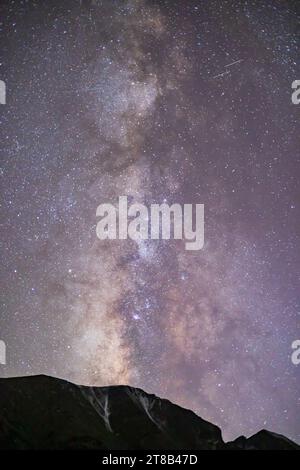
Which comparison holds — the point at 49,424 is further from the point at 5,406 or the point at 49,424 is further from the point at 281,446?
the point at 281,446

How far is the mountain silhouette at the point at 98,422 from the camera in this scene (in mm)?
77375

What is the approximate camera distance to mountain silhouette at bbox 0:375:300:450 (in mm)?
77375

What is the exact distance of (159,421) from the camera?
93.8 m

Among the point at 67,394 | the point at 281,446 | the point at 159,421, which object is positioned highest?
the point at 67,394

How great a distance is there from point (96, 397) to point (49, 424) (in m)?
19.2

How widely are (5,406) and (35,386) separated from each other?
361 inches

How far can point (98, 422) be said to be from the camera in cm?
8731

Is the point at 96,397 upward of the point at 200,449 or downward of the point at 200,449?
upward
